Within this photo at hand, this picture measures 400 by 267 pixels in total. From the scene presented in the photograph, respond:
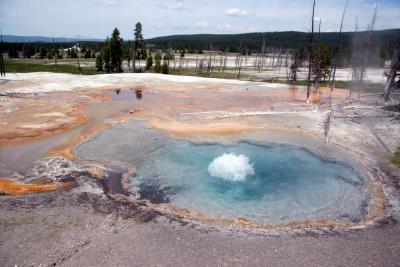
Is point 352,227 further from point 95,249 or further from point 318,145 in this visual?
point 318,145

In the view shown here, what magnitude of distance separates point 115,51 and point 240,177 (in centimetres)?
4383

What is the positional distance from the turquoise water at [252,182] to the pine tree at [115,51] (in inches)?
1543

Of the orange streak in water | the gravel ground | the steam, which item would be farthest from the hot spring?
the orange streak in water

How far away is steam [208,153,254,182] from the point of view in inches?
527

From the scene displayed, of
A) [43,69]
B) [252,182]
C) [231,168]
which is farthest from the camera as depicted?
[43,69]

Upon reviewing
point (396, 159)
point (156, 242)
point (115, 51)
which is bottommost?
point (156, 242)

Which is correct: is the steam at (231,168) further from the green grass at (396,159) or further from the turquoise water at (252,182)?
the green grass at (396,159)

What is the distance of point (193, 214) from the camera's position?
1019cm

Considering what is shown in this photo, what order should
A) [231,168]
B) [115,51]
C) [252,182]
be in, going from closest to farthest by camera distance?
[252,182] < [231,168] < [115,51]

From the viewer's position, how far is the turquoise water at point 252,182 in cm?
1076

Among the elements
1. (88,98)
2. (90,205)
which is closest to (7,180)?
(90,205)

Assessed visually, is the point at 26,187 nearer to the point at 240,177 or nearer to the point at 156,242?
the point at 156,242

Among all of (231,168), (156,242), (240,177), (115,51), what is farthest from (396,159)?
(115,51)

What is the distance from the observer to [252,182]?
12969mm
